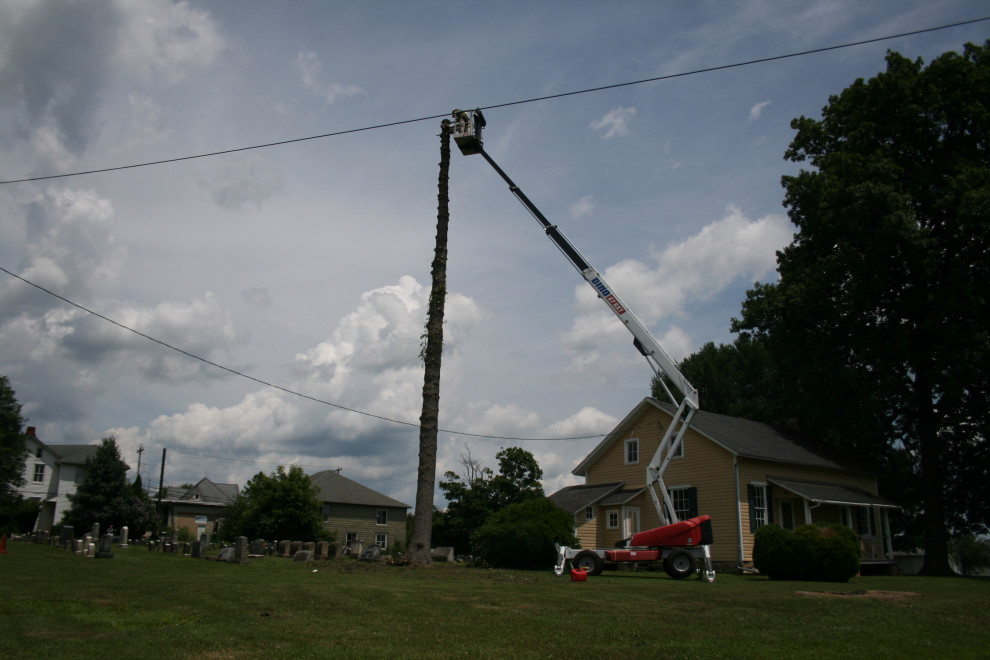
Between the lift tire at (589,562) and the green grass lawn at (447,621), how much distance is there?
5.92 m

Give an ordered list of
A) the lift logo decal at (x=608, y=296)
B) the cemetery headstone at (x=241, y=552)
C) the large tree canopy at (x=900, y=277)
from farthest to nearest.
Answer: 1. the large tree canopy at (x=900, y=277)
2. the lift logo decal at (x=608, y=296)
3. the cemetery headstone at (x=241, y=552)

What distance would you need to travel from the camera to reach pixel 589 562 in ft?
66.5

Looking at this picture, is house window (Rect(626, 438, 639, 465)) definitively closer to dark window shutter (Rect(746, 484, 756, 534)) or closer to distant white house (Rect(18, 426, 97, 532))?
dark window shutter (Rect(746, 484, 756, 534))

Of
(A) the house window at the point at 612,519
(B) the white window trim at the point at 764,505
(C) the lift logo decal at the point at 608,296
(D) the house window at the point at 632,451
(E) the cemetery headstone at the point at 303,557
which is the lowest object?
(E) the cemetery headstone at the point at 303,557

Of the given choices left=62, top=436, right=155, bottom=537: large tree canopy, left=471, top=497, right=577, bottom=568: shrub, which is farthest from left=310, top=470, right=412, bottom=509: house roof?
left=471, top=497, right=577, bottom=568: shrub

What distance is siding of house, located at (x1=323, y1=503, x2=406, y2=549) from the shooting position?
57.4 metres

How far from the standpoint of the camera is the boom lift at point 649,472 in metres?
20.2

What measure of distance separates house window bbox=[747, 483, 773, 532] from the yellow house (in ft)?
0.13

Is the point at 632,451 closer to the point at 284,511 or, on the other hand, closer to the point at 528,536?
the point at 528,536

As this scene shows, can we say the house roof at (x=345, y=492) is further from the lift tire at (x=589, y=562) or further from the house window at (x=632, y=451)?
the lift tire at (x=589, y=562)

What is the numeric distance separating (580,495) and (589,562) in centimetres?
1328

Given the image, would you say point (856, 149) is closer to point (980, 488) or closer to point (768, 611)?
point (980, 488)

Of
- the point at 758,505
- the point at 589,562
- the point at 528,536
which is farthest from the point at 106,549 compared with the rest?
the point at 758,505

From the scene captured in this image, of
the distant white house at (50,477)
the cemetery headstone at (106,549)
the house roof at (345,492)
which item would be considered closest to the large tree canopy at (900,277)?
the cemetery headstone at (106,549)
